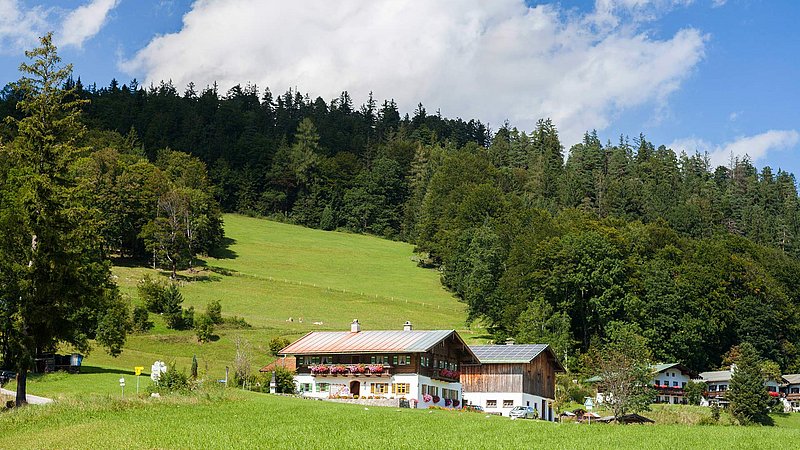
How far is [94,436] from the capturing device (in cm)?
3297

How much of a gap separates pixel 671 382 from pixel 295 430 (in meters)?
64.6

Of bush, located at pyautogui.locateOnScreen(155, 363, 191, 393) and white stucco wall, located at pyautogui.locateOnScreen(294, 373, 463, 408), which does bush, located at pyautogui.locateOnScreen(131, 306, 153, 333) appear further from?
bush, located at pyautogui.locateOnScreen(155, 363, 191, 393)

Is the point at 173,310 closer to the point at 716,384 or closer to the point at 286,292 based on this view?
the point at 286,292

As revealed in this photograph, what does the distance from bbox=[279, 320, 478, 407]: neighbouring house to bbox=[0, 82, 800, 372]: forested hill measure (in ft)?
73.9

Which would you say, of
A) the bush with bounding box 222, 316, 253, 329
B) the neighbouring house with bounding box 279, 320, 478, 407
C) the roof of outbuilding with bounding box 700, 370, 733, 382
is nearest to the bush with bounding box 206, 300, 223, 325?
the bush with bounding box 222, 316, 253, 329

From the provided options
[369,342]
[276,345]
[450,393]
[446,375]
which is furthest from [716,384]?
[276,345]

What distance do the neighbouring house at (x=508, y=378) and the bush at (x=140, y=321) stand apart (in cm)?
3094

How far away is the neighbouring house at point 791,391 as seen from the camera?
3718 inches

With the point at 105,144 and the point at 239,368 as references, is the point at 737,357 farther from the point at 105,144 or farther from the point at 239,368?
the point at 105,144

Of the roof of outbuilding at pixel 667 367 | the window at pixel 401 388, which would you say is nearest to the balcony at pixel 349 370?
Result: the window at pixel 401 388

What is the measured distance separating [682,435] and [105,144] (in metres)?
132

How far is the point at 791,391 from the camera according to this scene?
95.6 metres

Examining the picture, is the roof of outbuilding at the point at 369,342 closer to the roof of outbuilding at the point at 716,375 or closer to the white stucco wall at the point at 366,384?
the white stucco wall at the point at 366,384

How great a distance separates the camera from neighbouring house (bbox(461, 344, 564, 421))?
221 feet
